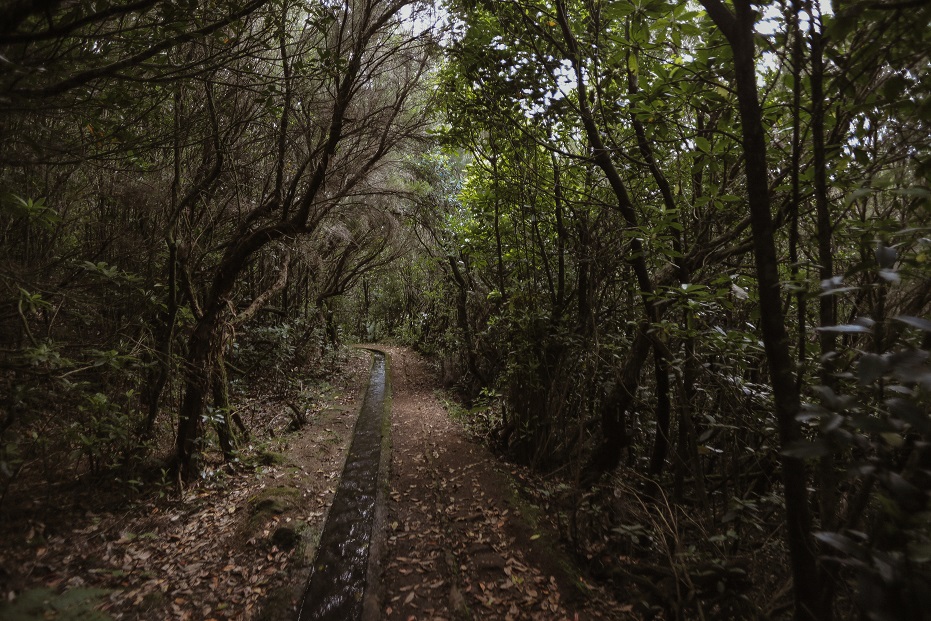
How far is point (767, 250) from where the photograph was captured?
1.93m

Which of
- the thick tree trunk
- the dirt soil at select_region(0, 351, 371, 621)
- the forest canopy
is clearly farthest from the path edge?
the thick tree trunk

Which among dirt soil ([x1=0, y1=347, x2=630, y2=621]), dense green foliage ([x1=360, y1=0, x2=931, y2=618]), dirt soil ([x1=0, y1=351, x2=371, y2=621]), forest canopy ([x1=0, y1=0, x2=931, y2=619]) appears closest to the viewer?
dense green foliage ([x1=360, y1=0, x2=931, y2=618])

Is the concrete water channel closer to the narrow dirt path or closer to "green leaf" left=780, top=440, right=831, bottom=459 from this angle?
the narrow dirt path

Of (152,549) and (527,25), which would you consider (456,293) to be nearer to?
(527,25)

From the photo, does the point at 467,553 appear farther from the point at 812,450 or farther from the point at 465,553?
the point at 812,450

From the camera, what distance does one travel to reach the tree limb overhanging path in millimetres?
3600

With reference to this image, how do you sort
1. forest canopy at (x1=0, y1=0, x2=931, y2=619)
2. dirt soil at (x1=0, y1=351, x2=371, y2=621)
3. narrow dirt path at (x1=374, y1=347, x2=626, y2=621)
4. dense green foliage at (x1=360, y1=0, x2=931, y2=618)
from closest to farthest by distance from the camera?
1. dense green foliage at (x1=360, y1=0, x2=931, y2=618)
2. forest canopy at (x1=0, y1=0, x2=931, y2=619)
3. dirt soil at (x1=0, y1=351, x2=371, y2=621)
4. narrow dirt path at (x1=374, y1=347, x2=626, y2=621)

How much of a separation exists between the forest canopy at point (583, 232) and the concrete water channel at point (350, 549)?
1779 mm

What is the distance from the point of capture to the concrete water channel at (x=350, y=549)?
3633mm

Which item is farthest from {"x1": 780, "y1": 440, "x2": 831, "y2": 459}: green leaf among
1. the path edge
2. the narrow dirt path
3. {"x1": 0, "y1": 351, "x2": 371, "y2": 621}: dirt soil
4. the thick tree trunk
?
the path edge

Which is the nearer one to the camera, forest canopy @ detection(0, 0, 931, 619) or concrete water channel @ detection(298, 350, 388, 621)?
forest canopy @ detection(0, 0, 931, 619)

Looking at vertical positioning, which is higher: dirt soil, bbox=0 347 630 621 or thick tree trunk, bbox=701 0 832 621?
thick tree trunk, bbox=701 0 832 621

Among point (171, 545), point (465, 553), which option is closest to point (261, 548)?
point (171, 545)

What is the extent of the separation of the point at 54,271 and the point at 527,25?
18.7ft
